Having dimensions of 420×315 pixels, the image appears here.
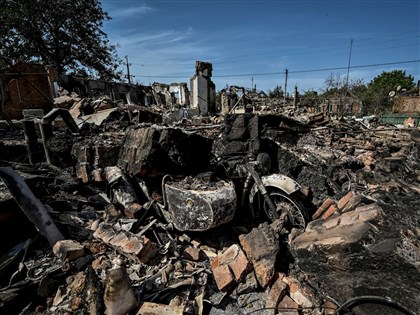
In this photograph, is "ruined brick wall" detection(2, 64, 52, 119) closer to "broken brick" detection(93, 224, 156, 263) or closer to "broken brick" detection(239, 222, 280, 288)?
"broken brick" detection(93, 224, 156, 263)

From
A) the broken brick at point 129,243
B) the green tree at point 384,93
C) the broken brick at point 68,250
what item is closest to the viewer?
the broken brick at point 68,250

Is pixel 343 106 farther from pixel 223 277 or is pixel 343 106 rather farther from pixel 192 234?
pixel 223 277

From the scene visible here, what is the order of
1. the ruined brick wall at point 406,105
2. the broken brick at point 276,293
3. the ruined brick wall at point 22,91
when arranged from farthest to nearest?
the ruined brick wall at point 406,105 → the ruined brick wall at point 22,91 → the broken brick at point 276,293

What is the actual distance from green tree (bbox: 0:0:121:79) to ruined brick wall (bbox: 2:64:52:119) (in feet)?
20.2

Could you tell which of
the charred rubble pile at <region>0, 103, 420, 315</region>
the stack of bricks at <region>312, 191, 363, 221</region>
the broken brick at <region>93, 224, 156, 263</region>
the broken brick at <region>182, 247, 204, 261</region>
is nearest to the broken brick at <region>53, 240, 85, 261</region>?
the charred rubble pile at <region>0, 103, 420, 315</region>

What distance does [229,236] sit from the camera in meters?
3.36

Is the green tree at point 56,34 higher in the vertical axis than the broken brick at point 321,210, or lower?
higher

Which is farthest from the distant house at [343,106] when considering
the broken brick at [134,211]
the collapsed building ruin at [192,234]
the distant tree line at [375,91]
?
the broken brick at [134,211]

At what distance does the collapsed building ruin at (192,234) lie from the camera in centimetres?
209

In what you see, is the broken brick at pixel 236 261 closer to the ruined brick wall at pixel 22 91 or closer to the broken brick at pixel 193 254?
the broken brick at pixel 193 254

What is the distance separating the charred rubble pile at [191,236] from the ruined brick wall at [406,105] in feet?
77.2

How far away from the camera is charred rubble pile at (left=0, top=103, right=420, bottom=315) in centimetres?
208

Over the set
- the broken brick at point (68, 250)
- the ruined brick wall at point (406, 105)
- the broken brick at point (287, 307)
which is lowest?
the broken brick at point (287, 307)

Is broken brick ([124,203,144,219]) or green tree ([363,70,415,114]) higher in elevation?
green tree ([363,70,415,114])
